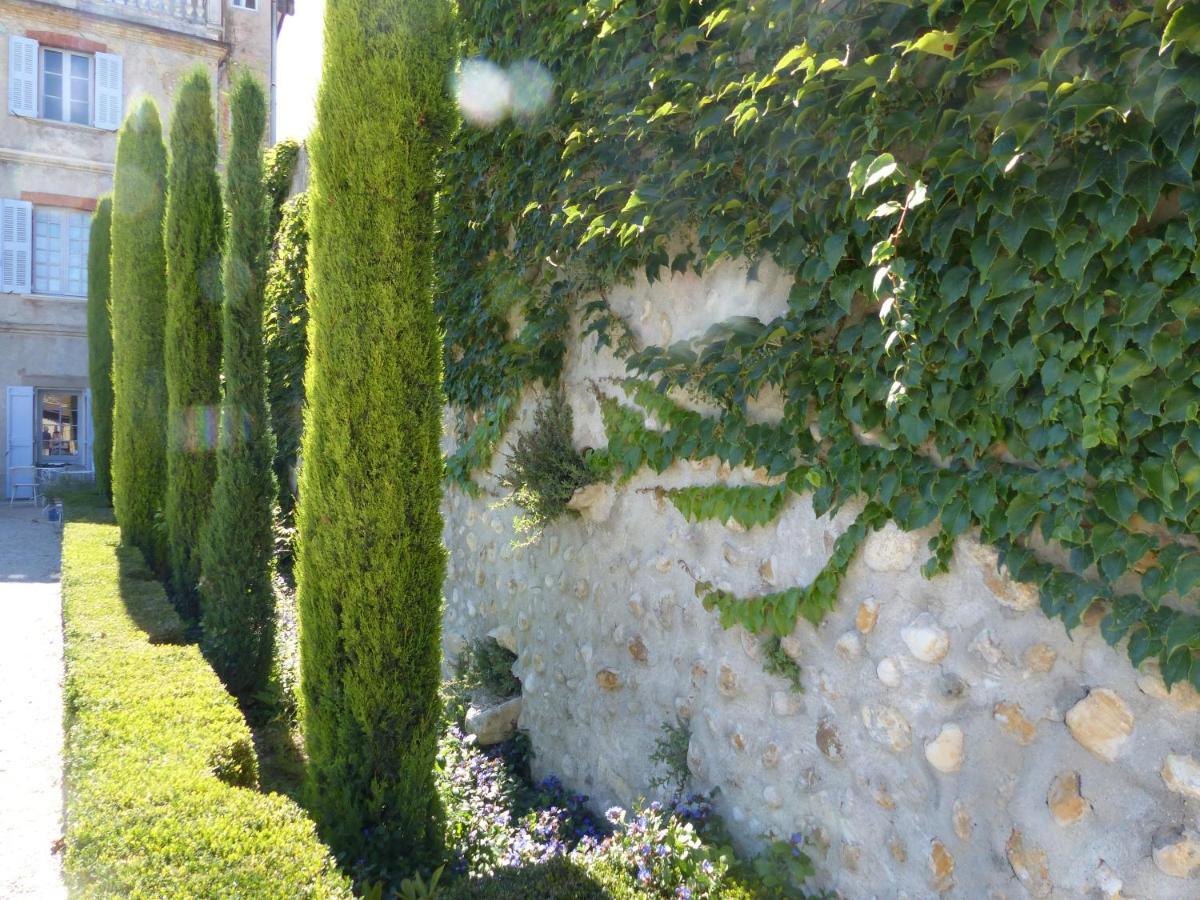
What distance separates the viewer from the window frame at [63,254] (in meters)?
14.2

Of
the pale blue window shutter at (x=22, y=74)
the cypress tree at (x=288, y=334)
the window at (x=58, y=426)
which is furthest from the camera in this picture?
the window at (x=58, y=426)

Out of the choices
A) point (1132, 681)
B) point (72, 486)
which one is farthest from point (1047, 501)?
point (72, 486)

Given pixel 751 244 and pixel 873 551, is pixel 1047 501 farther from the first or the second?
pixel 751 244

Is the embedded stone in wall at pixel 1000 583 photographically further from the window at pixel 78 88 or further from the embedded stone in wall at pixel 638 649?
the window at pixel 78 88

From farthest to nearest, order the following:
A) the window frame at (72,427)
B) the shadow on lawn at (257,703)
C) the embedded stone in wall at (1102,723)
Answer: the window frame at (72,427), the shadow on lawn at (257,703), the embedded stone in wall at (1102,723)

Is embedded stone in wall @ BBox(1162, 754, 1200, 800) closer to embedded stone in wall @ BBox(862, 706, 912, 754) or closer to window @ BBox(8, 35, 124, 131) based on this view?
embedded stone in wall @ BBox(862, 706, 912, 754)

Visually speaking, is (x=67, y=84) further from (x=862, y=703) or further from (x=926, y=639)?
(x=926, y=639)

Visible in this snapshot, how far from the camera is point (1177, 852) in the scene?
1746mm

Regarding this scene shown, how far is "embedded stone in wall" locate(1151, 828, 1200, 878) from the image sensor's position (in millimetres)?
1730

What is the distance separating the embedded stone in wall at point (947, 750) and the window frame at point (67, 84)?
1676 cm

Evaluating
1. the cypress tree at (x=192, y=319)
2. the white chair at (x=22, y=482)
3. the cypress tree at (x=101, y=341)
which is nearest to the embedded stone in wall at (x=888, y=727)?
the cypress tree at (x=192, y=319)

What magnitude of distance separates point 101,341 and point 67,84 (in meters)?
5.55

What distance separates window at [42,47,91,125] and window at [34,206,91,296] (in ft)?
5.30

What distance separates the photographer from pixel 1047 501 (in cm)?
190
